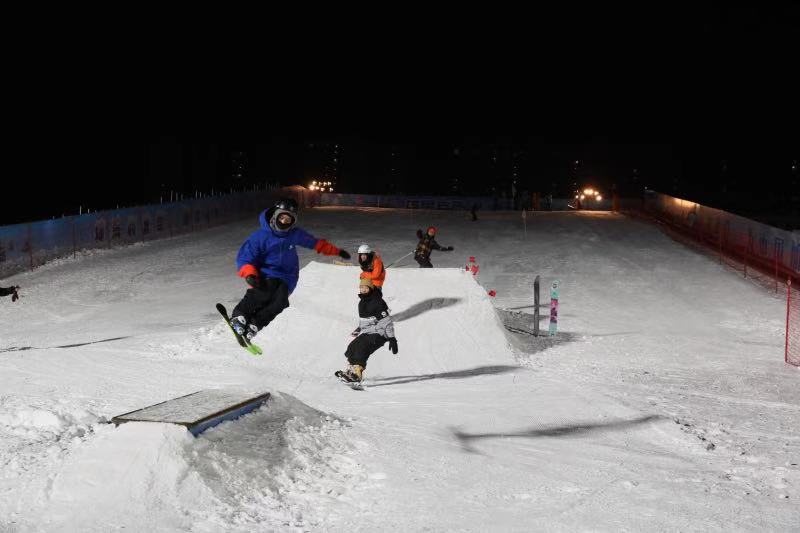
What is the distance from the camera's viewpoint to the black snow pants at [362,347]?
39.1 feet

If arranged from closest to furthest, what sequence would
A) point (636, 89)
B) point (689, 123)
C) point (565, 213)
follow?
point (565, 213) < point (689, 123) < point (636, 89)

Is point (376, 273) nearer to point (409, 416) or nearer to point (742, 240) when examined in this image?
point (409, 416)

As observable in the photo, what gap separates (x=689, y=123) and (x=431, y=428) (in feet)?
256

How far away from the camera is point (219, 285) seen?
2542cm

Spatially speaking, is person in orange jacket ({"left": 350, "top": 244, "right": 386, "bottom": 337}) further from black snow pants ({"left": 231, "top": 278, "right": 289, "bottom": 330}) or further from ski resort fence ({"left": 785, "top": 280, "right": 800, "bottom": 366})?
ski resort fence ({"left": 785, "top": 280, "right": 800, "bottom": 366})

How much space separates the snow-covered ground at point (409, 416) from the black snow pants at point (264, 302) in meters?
0.91

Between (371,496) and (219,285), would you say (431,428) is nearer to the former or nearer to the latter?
(371,496)

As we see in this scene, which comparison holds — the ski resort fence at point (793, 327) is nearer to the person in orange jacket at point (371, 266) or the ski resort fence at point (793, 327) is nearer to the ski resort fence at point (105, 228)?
the person in orange jacket at point (371, 266)

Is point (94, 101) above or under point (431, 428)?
above

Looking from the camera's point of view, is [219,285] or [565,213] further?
[565,213]

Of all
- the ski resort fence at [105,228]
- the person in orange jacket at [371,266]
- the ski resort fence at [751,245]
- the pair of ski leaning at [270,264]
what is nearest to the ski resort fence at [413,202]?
the ski resort fence at [105,228]

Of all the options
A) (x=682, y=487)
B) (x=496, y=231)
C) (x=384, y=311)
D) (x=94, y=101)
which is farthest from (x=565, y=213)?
(x=682, y=487)

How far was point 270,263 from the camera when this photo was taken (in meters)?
9.04

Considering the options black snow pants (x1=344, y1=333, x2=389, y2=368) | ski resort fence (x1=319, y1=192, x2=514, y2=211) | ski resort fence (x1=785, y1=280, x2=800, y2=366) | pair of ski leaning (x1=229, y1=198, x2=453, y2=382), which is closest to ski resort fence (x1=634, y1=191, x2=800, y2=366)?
ski resort fence (x1=785, y1=280, x2=800, y2=366)
